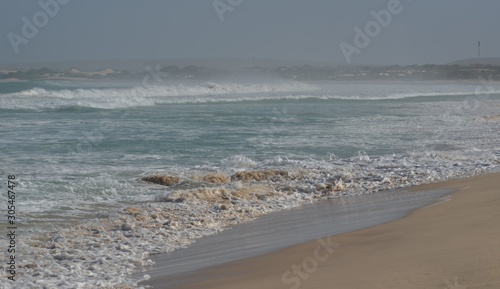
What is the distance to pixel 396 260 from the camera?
695 cm

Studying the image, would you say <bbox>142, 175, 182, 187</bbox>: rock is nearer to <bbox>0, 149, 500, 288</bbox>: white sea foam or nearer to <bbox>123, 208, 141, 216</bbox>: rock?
<bbox>0, 149, 500, 288</bbox>: white sea foam

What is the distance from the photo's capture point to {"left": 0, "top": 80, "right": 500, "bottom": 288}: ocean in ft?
30.3

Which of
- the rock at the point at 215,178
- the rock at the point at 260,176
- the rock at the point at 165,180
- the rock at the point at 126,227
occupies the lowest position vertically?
the rock at the point at 260,176

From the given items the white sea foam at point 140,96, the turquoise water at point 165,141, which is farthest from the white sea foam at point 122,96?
the turquoise water at point 165,141

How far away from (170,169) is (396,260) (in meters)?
9.40

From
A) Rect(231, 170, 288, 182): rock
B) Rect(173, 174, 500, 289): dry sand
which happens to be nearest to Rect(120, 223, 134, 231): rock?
Rect(173, 174, 500, 289): dry sand

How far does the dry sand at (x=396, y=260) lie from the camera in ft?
20.3

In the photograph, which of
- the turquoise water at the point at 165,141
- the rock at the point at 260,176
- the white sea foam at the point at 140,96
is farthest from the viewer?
the white sea foam at the point at 140,96

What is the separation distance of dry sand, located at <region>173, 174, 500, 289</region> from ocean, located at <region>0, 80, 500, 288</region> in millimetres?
1245

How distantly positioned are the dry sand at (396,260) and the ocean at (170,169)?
4.09 ft

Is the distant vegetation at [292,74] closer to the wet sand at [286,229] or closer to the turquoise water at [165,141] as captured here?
the turquoise water at [165,141]

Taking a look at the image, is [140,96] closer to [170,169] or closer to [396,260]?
[170,169]

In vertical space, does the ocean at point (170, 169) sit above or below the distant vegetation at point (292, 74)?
above

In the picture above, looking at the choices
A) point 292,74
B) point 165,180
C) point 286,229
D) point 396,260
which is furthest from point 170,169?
point 292,74
